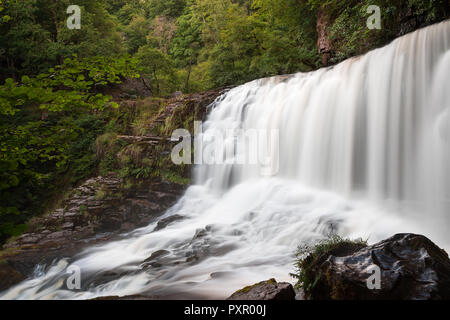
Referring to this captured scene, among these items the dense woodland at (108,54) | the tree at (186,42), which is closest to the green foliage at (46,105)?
the dense woodland at (108,54)

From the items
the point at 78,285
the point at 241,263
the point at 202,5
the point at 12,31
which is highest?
the point at 202,5

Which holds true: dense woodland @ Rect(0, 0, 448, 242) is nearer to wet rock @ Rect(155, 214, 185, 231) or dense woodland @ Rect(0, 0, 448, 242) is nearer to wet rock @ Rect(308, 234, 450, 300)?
wet rock @ Rect(155, 214, 185, 231)

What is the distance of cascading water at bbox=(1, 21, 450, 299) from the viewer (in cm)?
535

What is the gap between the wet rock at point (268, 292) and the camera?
2992 mm

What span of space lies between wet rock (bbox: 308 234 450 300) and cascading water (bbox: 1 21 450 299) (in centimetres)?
158

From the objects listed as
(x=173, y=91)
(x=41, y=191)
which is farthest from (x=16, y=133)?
(x=173, y=91)

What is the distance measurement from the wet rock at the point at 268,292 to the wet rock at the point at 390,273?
0.25 meters

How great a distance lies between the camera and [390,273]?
288 centimetres

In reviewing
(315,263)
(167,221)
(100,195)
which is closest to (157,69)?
(100,195)

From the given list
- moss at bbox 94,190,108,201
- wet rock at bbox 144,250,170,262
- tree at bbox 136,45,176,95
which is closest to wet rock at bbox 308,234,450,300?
wet rock at bbox 144,250,170,262

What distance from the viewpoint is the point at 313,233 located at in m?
5.88

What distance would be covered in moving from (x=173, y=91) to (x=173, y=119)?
710cm

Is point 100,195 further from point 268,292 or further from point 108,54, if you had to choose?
point 108,54
